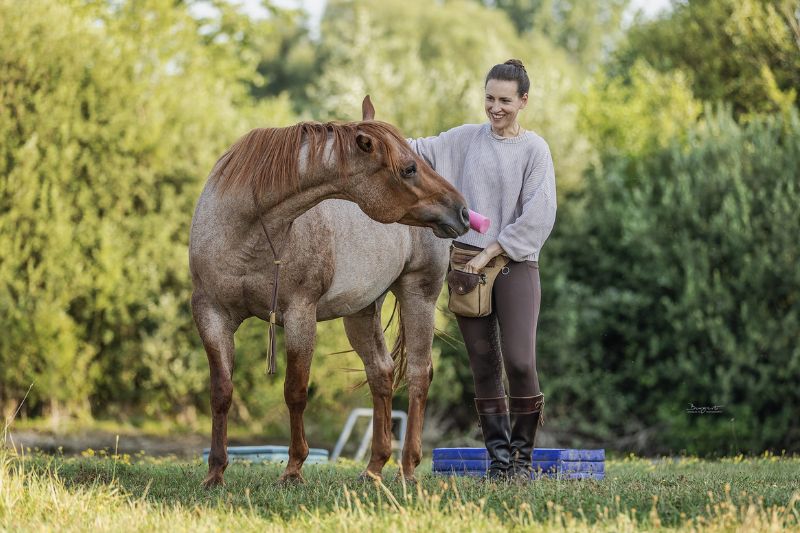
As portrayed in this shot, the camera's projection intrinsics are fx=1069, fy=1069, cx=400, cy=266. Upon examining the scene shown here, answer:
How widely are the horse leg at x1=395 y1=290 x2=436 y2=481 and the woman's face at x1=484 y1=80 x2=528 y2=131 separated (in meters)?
1.54

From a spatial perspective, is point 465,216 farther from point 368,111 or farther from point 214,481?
point 214,481

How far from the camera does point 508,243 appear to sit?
21.4ft

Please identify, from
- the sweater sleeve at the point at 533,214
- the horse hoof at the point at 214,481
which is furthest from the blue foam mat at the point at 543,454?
the horse hoof at the point at 214,481

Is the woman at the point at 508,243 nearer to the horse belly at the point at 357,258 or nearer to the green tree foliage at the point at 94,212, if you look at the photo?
the horse belly at the point at 357,258

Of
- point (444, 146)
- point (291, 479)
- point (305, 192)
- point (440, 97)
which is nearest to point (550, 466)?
point (291, 479)

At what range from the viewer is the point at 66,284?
15984 mm

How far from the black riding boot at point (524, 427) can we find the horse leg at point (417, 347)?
2.21 feet

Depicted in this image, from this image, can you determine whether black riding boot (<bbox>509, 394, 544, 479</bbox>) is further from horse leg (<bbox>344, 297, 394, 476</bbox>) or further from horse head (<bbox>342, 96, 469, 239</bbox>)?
horse head (<bbox>342, 96, 469, 239</bbox>)

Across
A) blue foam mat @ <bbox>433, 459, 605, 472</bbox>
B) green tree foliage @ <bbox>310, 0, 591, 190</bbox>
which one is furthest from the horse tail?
green tree foliage @ <bbox>310, 0, 591, 190</bbox>

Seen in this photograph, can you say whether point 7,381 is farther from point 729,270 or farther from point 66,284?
point 729,270

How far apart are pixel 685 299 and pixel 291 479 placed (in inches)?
442

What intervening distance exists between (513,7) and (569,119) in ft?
109

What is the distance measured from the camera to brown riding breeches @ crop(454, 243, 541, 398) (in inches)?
262

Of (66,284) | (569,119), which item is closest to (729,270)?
(569,119)
